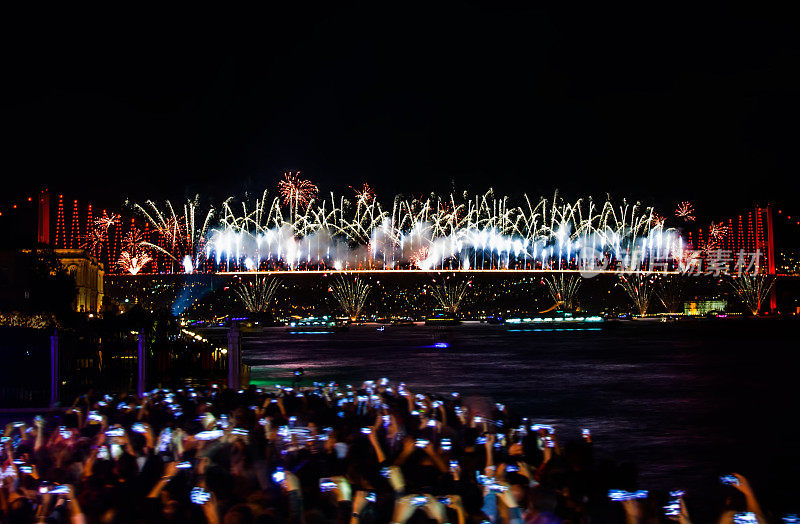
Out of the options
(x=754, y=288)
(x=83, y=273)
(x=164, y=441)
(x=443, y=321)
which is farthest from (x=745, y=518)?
(x=754, y=288)

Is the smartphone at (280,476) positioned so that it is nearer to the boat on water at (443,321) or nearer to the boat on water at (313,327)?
the boat on water at (313,327)

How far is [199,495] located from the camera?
8.02 meters

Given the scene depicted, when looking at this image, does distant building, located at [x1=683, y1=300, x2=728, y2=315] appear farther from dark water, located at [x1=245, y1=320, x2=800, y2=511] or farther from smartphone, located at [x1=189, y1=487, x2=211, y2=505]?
smartphone, located at [x1=189, y1=487, x2=211, y2=505]

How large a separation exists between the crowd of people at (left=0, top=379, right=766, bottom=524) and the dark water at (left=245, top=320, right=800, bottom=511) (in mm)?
4377

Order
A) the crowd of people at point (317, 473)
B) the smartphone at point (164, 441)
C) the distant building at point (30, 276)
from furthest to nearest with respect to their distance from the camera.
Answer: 1. the distant building at point (30, 276)
2. the smartphone at point (164, 441)
3. the crowd of people at point (317, 473)

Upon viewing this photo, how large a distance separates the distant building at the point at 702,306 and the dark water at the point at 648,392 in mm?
66786

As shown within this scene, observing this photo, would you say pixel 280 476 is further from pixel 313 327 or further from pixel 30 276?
pixel 313 327

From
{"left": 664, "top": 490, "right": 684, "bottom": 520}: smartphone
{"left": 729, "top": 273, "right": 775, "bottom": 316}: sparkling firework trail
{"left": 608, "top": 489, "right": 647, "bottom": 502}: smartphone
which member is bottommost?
{"left": 608, "top": 489, "right": 647, "bottom": 502}: smartphone

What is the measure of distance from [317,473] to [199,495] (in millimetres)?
1443

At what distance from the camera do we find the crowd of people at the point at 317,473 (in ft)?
25.0

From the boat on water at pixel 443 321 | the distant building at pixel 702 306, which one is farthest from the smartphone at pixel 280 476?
the distant building at pixel 702 306

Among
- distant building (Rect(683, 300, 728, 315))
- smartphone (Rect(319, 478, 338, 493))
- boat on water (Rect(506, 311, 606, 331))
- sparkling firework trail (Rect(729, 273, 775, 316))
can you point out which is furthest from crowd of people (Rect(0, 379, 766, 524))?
distant building (Rect(683, 300, 728, 315))

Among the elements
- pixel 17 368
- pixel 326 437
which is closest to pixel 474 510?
pixel 326 437

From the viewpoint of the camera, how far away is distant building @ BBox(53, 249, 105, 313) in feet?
216
